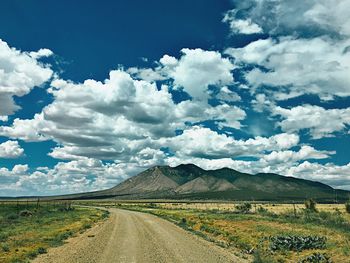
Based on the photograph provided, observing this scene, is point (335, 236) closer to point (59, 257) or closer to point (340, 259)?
point (340, 259)

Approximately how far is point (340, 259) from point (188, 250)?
26.9 feet

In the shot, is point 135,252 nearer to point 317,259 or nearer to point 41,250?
point 41,250

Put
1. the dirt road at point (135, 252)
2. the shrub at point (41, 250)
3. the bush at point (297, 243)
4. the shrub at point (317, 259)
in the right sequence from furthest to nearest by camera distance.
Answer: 1. the bush at point (297, 243)
2. the shrub at point (41, 250)
3. the dirt road at point (135, 252)
4. the shrub at point (317, 259)

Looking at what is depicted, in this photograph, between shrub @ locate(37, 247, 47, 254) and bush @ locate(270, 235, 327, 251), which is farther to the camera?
bush @ locate(270, 235, 327, 251)

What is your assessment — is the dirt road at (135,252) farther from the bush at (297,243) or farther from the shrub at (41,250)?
the bush at (297,243)

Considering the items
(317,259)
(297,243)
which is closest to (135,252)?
(317,259)

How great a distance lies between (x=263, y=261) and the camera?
57.9ft

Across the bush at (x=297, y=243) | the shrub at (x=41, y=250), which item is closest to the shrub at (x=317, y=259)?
the bush at (x=297, y=243)

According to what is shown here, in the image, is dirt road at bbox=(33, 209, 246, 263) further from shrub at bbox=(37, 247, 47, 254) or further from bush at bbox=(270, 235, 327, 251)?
bush at bbox=(270, 235, 327, 251)

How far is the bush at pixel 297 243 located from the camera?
878 inches

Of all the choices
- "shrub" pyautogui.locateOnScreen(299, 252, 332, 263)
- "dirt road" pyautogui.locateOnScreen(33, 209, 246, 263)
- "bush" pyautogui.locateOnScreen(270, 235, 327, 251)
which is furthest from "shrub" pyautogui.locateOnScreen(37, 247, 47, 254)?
"shrub" pyautogui.locateOnScreen(299, 252, 332, 263)

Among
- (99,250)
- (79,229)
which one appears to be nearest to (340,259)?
(99,250)

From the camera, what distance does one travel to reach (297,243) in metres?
23.0

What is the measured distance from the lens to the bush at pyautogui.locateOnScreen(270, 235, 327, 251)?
73.2 ft
